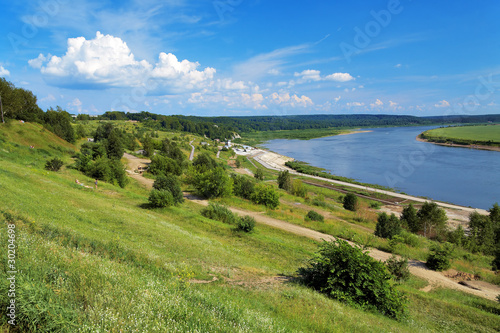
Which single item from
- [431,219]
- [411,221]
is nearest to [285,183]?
A: [411,221]

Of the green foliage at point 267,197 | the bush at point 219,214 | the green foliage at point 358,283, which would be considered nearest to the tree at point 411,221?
the green foliage at point 267,197

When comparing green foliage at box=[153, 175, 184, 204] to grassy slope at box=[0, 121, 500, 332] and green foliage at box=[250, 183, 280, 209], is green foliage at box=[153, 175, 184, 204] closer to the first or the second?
grassy slope at box=[0, 121, 500, 332]

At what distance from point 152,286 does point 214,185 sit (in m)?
26.0

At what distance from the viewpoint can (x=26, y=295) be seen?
3.72 m

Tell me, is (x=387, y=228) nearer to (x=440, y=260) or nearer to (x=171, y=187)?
(x=440, y=260)

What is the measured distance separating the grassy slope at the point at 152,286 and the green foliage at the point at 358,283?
60cm

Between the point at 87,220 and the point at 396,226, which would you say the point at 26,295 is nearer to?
the point at 87,220

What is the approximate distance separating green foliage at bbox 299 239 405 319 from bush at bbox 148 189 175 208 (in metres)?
14.7

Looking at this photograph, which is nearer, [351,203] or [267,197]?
[267,197]

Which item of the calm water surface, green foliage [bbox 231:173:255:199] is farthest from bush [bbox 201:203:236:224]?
the calm water surface

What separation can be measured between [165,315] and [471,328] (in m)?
11.6

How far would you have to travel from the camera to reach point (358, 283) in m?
8.84

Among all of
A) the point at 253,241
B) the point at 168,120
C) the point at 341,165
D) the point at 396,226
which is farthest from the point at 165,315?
the point at 168,120

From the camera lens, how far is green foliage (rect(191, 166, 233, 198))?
31.3 m
